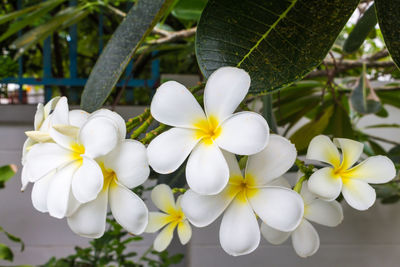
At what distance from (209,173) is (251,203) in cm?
4

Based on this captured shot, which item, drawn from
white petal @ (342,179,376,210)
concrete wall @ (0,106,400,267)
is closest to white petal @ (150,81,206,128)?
white petal @ (342,179,376,210)

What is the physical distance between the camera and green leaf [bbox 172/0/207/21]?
68 centimetres

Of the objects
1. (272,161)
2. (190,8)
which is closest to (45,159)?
(272,161)

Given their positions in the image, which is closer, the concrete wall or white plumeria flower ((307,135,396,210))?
white plumeria flower ((307,135,396,210))

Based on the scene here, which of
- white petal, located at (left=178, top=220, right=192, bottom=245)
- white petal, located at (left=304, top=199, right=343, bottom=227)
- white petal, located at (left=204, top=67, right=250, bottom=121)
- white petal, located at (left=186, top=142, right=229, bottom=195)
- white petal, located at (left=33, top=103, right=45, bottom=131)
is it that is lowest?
white petal, located at (left=178, top=220, right=192, bottom=245)

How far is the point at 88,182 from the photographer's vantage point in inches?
6.9

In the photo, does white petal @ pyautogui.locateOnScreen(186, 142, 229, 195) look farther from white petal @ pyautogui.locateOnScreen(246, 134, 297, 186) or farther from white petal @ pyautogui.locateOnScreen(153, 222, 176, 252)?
white petal @ pyautogui.locateOnScreen(153, 222, 176, 252)

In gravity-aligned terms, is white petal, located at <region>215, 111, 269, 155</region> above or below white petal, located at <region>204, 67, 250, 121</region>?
below

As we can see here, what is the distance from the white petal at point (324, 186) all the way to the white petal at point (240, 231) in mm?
45

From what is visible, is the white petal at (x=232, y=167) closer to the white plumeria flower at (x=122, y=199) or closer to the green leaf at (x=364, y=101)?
the white plumeria flower at (x=122, y=199)

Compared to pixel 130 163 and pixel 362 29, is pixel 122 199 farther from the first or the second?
pixel 362 29

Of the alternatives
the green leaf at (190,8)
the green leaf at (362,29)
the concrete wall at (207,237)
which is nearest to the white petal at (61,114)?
the green leaf at (362,29)

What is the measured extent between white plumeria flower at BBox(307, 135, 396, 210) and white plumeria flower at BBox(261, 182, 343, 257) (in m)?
0.02

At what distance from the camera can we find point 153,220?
0.29 meters
